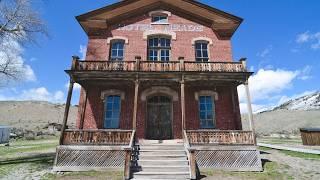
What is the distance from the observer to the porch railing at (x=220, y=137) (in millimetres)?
11289

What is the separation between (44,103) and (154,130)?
72.0 meters

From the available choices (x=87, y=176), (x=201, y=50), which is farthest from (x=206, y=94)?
(x=87, y=176)

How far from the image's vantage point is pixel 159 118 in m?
14.7

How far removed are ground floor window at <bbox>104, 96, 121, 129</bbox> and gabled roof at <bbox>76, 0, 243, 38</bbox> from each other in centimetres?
483

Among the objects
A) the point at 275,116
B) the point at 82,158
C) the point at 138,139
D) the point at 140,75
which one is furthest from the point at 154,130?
the point at 275,116

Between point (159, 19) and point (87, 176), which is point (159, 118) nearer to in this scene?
point (87, 176)

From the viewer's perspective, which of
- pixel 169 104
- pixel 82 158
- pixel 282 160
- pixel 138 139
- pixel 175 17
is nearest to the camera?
pixel 82 158

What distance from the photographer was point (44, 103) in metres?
76.3

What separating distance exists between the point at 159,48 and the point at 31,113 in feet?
200

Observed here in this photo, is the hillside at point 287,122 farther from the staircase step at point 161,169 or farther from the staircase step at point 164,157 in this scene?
the staircase step at point 161,169

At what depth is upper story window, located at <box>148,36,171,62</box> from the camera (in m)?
15.5

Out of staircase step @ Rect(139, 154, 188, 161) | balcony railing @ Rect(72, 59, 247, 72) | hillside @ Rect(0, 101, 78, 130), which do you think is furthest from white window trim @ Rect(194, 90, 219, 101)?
hillside @ Rect(0, 101, 78, 130)

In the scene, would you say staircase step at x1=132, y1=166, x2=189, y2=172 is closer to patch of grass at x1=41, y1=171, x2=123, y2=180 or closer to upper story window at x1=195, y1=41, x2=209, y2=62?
patch of grass at x1=41, y1=171, x2=123, y2=180

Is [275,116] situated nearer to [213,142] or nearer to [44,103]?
[213,142]
